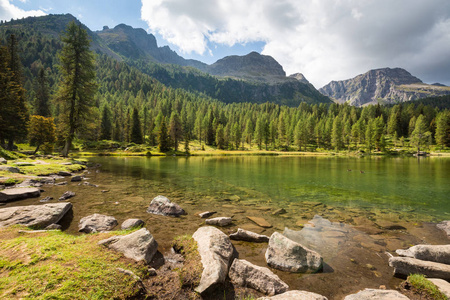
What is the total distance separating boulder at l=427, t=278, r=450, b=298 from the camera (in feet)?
18.3

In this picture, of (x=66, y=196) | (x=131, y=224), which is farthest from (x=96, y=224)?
(x=66, y=196)

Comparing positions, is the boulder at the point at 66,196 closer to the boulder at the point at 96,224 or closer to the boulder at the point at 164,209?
the boulder at the point at 96,224

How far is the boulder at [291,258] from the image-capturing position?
273 inches

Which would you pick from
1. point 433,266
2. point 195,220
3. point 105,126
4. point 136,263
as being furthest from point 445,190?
point 105,126

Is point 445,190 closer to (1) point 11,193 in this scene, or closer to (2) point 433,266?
(2) point 433,266

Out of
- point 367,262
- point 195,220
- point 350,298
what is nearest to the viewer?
point 350,298

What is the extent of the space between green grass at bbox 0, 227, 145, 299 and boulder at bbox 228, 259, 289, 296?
2.84 meters

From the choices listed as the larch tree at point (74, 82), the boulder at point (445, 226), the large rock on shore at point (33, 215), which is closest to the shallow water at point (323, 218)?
the boulder at point (445, 226)

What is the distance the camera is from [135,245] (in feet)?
21.8

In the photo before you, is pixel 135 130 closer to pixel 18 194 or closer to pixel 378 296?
pixel 18 194

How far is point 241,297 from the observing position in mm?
5477

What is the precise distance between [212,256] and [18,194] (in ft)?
49.9

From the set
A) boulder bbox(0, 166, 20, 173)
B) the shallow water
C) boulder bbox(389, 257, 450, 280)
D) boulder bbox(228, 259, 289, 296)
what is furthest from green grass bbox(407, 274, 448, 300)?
boulder bbox(0, 166, 20, 173)

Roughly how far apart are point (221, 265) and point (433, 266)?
291 inches
